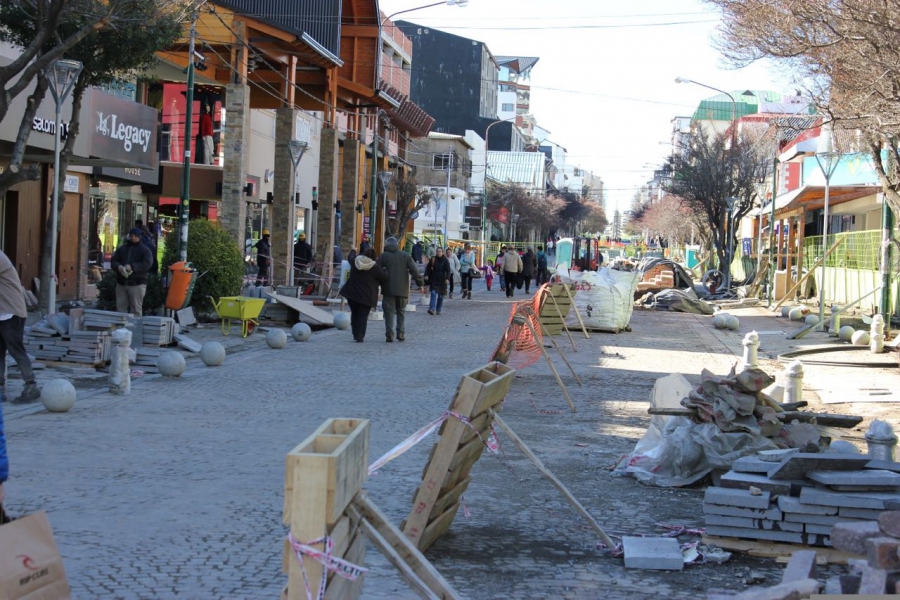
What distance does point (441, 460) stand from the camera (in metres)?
5.37

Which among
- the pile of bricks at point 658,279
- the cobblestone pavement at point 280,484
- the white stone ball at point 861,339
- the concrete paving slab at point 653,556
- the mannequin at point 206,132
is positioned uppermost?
the mannequin at point 206,132

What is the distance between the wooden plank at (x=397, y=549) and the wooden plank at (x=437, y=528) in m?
1.58

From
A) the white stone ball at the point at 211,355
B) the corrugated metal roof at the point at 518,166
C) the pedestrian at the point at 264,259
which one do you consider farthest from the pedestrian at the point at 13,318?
the corrugated metal roof at the point at 518,166

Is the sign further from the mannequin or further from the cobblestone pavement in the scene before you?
the cobblestone pavement

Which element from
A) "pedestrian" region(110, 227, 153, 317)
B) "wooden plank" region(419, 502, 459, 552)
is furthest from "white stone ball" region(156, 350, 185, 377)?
"wooden plank" region(419, 502, 459, 552)

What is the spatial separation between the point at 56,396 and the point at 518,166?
105 m

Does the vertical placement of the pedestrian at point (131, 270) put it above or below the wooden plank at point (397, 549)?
above

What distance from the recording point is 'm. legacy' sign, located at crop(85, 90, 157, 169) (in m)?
23.0

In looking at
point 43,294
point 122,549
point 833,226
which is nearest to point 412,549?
point 122,549

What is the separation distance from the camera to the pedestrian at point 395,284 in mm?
18844

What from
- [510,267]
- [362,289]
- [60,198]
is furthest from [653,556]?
[510,267]

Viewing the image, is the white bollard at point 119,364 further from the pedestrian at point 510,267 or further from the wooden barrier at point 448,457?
the pedestrian at point 510,267

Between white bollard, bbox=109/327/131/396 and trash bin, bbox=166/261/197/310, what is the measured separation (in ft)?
22.8

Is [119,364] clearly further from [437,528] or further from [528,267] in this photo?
[528,267]
